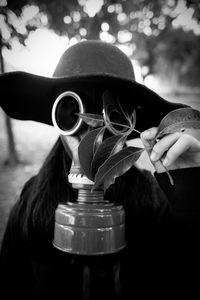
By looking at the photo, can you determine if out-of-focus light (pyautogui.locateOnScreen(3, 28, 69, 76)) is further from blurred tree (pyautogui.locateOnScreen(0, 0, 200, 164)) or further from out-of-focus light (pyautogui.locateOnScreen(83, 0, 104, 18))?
out-of-focus light (pyautogui.locateOnScreen(83, 0, 104, 18))

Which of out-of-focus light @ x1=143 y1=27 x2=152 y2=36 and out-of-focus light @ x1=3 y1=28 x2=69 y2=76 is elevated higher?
out-of-focus light @ x1=143 y1=27 x2=152 y2=36

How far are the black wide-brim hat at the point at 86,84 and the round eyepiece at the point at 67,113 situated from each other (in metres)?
0.06

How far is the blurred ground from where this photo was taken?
2.50 metres

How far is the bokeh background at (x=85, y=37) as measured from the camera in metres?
1.97

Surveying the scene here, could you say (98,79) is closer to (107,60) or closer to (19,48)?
(107,60)

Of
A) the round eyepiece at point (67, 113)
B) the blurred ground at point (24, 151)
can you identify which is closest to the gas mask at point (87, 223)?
the round eyepiece at point (67, 113)

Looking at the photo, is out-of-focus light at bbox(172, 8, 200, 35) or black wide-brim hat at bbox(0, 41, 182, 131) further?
out-of-focus light at bbox(172, 8, 200, 35)

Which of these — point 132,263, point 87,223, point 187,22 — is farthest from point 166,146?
point 187,22

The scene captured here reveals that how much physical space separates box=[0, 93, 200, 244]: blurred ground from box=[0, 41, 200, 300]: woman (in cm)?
98

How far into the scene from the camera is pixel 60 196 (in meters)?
1.42

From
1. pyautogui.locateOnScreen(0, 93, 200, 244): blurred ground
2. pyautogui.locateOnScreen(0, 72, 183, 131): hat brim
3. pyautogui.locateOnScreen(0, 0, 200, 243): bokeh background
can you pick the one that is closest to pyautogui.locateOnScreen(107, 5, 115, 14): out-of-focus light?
pyautogui.locateOnScreen(0, 0, 200, 243): bokeh background

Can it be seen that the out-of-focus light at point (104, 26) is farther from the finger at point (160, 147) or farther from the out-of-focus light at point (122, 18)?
the finger at point (160, 147)

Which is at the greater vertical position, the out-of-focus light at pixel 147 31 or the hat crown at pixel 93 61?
the out-of-focus light at pixel 147 31

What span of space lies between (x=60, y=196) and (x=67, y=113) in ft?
2.41
